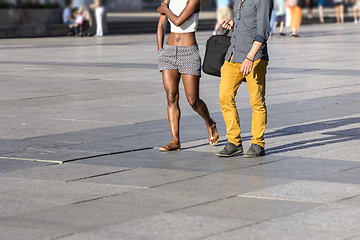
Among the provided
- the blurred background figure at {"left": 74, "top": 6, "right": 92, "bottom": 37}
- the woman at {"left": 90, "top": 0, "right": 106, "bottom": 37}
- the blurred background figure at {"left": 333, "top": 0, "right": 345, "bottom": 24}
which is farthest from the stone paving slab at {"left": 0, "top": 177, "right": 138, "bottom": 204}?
the blurred background figure at {"left": 333, "top": 0, "right": 345, "bottom": 24}

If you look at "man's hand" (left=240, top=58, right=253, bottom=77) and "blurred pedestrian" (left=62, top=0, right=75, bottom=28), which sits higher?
"man's hand" (left=240, top=58, right=253, bottom=77)

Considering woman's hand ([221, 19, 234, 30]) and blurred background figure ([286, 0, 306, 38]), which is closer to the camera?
woman's hand ([221, 19, 234, 30])

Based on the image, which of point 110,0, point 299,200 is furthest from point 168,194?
point 110,0

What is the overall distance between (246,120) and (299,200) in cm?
423

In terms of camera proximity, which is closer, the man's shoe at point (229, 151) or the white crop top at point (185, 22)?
the man's shoe at point (229, 151)

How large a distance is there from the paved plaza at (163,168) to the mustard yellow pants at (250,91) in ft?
0.97

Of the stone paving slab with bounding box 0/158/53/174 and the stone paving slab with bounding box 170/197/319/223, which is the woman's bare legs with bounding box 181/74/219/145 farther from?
the stone paving slab with bounding box 170/197/319/223

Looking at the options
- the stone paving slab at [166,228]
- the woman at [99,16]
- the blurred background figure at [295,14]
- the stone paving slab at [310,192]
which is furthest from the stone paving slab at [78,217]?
the woman at [99,16]

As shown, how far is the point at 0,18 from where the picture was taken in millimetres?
33156

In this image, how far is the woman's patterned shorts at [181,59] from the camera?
8062 mm

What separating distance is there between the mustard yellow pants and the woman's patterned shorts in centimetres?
38

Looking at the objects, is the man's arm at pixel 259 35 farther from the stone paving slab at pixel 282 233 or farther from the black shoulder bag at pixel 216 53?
the stone paving slab at pixel 282 233

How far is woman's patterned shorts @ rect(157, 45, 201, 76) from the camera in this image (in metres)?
8.06

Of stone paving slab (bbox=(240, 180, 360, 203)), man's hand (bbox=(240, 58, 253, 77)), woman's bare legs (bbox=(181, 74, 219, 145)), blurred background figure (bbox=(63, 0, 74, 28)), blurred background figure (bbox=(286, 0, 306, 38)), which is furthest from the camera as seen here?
blurred background figure (bbox=(63, 0, 74, 28))
